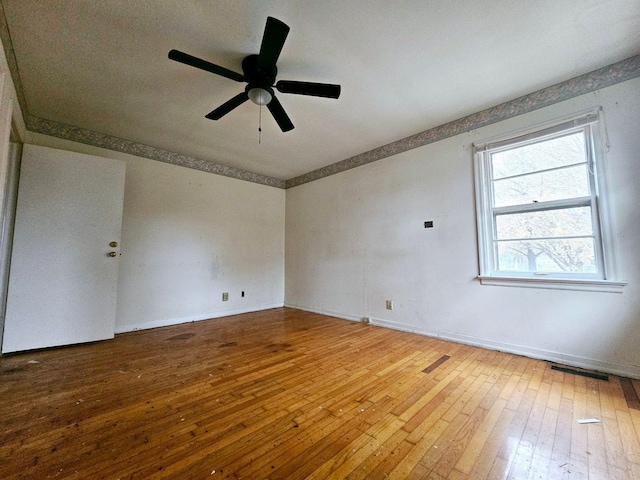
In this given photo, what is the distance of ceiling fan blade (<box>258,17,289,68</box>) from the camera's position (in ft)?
4.75

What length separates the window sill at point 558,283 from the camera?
80.7 inches

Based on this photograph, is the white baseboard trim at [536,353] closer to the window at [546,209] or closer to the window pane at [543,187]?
the window at [546,209]

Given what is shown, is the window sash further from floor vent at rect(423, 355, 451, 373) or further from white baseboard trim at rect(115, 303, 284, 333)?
white baseboard trim at rect(115, 303, 284, 333)

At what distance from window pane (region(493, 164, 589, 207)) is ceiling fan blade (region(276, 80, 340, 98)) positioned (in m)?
2.08

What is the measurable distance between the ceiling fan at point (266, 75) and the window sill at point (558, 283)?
2.40 metres

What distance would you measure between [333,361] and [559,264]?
230 centimetres

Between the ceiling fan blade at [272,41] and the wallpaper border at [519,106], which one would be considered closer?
the ceiling fan blade at [272,41]

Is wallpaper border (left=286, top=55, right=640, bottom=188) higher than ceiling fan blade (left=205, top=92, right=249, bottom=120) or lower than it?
higher

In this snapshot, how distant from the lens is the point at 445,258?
2.98m

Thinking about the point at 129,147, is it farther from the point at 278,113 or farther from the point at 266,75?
the point at 266,75

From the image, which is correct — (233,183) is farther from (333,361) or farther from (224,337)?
(333,361)

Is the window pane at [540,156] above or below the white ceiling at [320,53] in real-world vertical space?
below

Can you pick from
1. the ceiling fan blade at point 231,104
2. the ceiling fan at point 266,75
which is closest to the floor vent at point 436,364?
the ceiling fan at point 266,75

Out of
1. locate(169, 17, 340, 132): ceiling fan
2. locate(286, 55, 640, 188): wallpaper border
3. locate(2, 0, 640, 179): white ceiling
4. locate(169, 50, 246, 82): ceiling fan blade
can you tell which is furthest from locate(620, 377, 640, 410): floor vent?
locate(169, 50, 246, 82): ceiling fan blade
